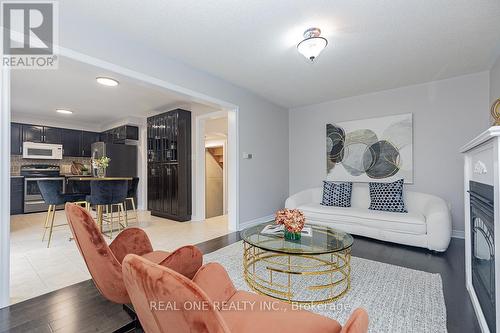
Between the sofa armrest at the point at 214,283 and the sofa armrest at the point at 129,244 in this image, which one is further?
the sofa armrest at the point at 129,244

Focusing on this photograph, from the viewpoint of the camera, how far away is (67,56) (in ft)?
6.86

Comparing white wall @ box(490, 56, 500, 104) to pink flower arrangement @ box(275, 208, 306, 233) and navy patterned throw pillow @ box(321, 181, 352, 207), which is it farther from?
pink flower arrangement @ box(275, 208, 306, 233)

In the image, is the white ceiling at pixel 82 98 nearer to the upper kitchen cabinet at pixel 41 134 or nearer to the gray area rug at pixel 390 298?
the upper kitchen cabinet at pixel 41 134

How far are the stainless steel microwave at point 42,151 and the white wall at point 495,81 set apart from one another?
908cm

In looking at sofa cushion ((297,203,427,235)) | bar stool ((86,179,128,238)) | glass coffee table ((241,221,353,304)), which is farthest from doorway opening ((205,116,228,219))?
glass coffee table ((241,221,353,304))

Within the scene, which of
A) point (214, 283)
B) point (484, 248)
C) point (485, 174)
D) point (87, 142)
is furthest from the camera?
point (87, 142)

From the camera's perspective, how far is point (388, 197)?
350 cm

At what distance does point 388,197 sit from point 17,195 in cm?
794

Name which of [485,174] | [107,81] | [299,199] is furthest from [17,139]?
[485,174]

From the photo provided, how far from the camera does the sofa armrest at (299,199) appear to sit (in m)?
4.03

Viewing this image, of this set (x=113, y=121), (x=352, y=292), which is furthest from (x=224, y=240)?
(x=113, y=121)

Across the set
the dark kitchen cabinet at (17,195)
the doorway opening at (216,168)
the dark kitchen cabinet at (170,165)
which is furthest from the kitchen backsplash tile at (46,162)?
the doorway opening at (216,168)

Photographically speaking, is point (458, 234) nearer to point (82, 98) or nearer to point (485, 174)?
point (485, 174)

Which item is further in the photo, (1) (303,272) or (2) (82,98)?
(2) (82,98)
